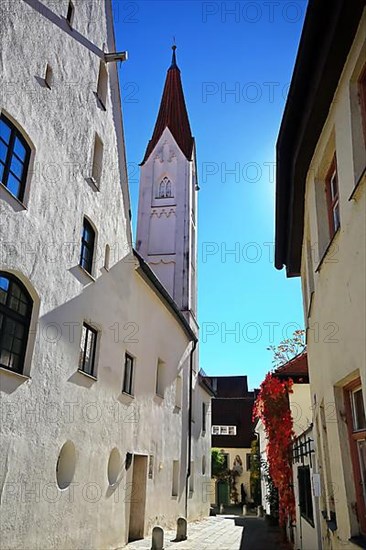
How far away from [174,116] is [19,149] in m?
25.0

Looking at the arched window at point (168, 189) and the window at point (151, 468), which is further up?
the arched window at point (168, 189)

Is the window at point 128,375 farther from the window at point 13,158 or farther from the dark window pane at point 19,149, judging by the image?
the dark window pane at point 19,149

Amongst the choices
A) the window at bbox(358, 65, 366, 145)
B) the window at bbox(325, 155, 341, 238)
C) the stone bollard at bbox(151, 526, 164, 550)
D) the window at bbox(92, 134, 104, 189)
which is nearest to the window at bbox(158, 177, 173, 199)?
the window at bbox(92, 134, 104, 189)

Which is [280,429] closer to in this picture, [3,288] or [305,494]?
[305,494]

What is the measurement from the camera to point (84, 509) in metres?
9.72

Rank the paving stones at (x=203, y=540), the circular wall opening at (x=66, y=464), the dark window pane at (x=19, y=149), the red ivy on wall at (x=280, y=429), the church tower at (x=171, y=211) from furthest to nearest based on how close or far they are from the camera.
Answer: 1. the church tower at (x=171, y=211)
2. the red ivy on wall at (x=280, y=429)
3. the paving stones at (x=203, y=540)
4. the circular wall opening at (x=66, y=464)
5. the dark window pane at (x=19, y=149)

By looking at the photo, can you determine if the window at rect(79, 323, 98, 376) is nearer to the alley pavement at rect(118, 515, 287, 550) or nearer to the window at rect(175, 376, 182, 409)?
the alley pavement at rect(118, 515, 287, 550)

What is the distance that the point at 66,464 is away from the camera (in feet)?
30.8

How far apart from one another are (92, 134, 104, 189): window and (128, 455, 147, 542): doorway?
327 inches

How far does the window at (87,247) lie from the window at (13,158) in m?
2.65

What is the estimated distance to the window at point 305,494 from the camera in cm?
988

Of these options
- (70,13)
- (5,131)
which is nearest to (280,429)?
(5,131)

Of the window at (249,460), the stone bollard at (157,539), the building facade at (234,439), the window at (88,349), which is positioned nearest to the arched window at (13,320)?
the window at (88,349)

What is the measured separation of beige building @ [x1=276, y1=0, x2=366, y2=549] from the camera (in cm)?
455
